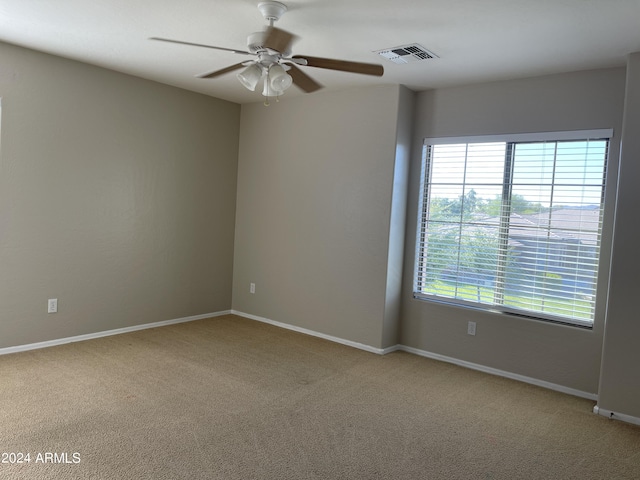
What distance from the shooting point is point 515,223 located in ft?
13.9

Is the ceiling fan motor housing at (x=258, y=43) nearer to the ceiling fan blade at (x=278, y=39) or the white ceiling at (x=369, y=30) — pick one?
the ceiling fan blade at (x=278, y=39)

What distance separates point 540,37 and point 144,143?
12.2 ft

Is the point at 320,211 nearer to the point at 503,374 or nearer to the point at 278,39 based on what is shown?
the point at 503,374

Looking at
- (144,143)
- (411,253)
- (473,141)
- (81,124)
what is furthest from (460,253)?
(81,124)

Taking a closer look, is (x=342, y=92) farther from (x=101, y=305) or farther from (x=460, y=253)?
(x=101, y=305)

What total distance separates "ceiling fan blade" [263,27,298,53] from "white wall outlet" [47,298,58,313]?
313 cm

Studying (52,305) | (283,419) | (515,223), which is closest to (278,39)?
(283,419)

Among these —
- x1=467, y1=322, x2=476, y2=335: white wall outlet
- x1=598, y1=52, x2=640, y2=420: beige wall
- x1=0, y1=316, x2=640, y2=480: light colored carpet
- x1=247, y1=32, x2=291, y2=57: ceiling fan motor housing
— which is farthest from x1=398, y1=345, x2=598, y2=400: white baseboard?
x1=247, y1=32, x2=291, y2=57: ceiling fan motor housing

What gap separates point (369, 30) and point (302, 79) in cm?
59

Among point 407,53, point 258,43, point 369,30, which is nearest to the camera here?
point 258,43

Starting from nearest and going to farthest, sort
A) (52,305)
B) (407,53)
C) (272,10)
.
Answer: (272,10) < (407,53) < (52,305)

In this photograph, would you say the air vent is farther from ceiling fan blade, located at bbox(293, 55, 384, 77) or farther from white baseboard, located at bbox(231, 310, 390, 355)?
white baseboard, located at bbox(231, 310, 390, 355)

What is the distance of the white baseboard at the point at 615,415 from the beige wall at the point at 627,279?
0.07 feet

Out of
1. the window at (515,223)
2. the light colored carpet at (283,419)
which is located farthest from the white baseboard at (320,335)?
the window at (515,223)
